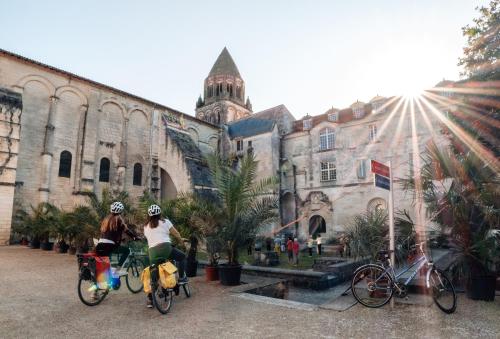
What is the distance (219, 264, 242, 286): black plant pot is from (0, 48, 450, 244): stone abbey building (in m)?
14.4

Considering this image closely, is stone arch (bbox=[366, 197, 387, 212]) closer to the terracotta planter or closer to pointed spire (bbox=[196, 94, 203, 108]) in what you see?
the terracotta planter

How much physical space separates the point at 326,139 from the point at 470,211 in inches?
821

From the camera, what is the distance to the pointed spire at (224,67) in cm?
4322

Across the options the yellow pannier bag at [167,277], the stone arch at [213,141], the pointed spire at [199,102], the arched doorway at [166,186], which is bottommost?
the yellow pannier bag at [167,277]

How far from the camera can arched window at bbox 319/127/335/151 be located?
25922 millimetres

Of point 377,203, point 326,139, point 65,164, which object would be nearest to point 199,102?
point 326,139

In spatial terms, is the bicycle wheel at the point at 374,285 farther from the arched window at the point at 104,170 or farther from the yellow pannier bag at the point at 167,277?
the arched window at the point at 104,170

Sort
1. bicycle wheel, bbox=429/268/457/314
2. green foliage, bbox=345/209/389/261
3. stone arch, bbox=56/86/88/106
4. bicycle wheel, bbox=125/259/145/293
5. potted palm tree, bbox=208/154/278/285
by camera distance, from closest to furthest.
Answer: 1. bicycle wheel, bbox=429/268/457/314
2. green foliage, bbox=345/209/389/261
3. bicycle wheel, bbox=125/259/145/293
4. potted palm tree, bbox=208/154/278/285
5. stone arch, bbox=56/86/88/106

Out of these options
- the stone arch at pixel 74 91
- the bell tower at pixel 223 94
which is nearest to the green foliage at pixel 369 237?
the stone arch at pixel 74 91

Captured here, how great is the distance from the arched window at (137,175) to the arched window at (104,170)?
7.89 ft

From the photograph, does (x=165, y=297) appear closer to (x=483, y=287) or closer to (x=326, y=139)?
(x=483, y=287)

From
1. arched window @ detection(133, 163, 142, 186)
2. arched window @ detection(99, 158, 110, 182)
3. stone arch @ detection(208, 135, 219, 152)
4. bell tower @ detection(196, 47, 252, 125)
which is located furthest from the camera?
bell tower @ detection(196, 47, 252, 125)

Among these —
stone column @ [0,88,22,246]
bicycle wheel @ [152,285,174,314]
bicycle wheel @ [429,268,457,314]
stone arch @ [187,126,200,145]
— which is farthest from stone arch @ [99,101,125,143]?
bicycle wheel @ [429,268,457,314]

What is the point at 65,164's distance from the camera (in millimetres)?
21766
